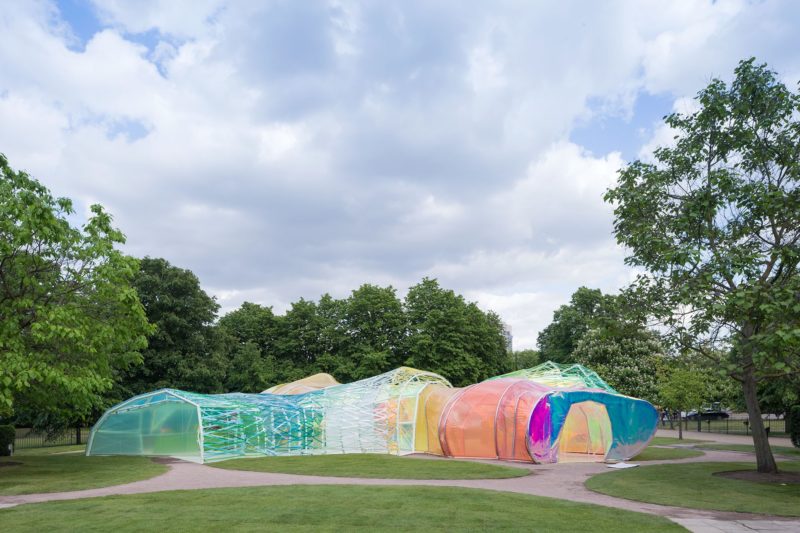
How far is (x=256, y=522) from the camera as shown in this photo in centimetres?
1165

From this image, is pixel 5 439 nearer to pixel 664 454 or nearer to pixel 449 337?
pixel 664 454

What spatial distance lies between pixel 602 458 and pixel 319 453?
13201mm

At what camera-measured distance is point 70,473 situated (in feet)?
68.0

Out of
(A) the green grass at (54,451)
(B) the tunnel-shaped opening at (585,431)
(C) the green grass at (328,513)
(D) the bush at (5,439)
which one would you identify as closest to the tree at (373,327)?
(A) the green grass at (54,451)

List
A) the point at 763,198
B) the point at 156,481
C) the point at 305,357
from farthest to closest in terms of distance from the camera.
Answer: the point at 305,357 → the point at 156,481 → the point at 763,198

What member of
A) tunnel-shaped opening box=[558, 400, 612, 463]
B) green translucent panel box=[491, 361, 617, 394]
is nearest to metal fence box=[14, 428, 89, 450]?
green translucent panel box=[491, 361, 617, 394]

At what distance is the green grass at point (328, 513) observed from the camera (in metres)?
11.2

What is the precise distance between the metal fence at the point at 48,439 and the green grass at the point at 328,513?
30.2 meters

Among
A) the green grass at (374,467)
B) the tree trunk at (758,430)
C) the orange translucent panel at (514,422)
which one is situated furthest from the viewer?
the orange translucent panel at (514,422)

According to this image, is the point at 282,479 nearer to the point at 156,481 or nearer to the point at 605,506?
the point at 156,481

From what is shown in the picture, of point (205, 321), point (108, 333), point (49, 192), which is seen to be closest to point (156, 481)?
point (108, 333)

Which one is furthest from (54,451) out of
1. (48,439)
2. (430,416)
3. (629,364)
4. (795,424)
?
(629,364)

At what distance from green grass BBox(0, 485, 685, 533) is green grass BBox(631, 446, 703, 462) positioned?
46.1ft

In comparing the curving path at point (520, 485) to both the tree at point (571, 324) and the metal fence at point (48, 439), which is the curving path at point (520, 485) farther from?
the tree at point (571, 324)
